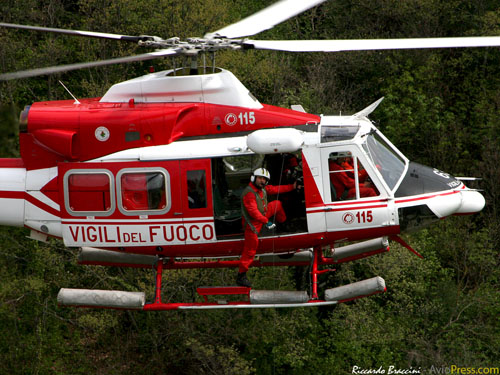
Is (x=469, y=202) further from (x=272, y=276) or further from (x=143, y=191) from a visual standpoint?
(x=272, y=276)

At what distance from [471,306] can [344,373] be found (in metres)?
4.87

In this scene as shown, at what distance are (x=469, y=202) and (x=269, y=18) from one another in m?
4.08

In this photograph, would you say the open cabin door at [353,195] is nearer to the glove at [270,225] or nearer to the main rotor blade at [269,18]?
the glove at [270,225]

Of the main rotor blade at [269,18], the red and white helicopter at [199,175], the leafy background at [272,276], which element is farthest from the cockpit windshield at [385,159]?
the leafy background at [272,276]

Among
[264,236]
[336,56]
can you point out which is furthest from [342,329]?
[264,236]

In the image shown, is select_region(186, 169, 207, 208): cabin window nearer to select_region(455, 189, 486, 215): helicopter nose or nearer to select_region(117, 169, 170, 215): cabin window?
select_region(117, 169, 170, 215): cabin window

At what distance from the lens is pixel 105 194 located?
1231cm

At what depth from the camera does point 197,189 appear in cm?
1218

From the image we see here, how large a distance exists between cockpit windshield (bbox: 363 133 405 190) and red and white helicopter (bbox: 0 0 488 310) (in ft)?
0.07

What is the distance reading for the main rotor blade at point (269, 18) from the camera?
1271 centimetres

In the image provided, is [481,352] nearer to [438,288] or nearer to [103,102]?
[438,288]

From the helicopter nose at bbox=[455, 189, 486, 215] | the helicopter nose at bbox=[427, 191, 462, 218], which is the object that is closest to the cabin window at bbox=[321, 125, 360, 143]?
the helicopter nose at bbox=[427, 191, 462, 218]

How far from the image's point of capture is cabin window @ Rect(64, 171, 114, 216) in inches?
484

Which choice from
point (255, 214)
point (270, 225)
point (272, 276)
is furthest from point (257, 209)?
point (272, 276)
